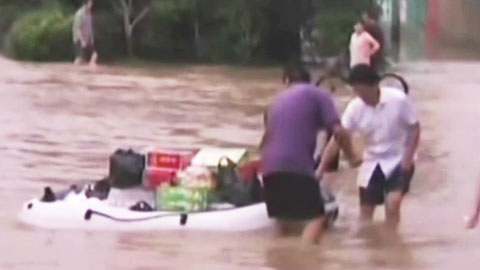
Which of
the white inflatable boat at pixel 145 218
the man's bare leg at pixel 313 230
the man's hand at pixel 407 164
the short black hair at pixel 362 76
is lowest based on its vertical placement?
the white inflatable boat at pixel 145 218

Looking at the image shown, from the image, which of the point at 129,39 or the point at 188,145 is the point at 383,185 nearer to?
the point at 188,145

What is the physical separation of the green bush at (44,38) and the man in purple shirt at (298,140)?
22.5 m

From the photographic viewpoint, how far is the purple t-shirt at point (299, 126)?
10188 mm

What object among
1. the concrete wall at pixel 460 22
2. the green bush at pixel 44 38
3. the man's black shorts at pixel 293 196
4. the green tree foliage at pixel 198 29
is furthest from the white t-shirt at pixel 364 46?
the concrete wall at pixel 460 22

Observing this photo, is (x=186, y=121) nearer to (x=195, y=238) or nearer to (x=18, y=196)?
(x=18, y=196)

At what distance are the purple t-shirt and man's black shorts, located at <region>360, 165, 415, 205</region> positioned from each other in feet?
2.46

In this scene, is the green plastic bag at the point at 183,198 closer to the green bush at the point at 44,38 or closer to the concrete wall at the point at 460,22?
the green bush at the point at 44,38

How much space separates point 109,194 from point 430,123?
9.09 meters

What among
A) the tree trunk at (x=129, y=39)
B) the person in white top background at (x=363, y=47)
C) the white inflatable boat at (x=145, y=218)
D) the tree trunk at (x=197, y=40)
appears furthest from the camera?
the tree trunk at (x=129, y=39)

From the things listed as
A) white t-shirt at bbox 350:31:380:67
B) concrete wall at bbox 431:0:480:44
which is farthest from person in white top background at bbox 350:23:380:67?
concrete wall at bbox 431:0:480:44

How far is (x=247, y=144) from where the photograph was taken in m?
17.3

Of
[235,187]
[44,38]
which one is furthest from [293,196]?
[44,38]

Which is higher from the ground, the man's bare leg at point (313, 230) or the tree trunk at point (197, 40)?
the man's bare leg at point (313, 230)

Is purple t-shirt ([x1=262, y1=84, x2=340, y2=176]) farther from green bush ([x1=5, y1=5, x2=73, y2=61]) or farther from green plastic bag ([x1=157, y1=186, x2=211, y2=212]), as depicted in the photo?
green bush ([x1=5, y1=5, x2=73, y2=61])
